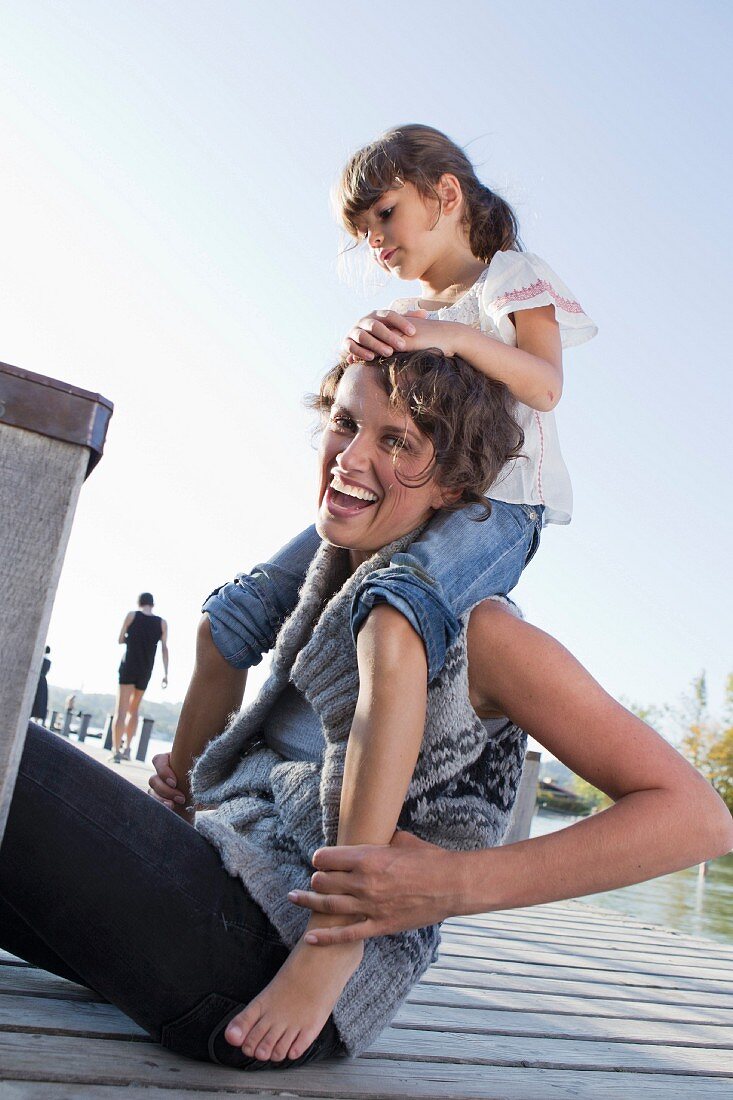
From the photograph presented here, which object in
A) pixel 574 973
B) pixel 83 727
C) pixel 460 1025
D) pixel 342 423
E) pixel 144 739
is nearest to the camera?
pixel 342 423

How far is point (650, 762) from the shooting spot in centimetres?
157

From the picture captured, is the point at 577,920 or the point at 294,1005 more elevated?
the point at 294,1005

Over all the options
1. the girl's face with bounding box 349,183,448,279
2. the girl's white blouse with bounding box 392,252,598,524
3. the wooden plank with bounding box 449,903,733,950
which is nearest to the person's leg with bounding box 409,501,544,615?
the girl's white blouse with bounding box 392,252,598,524

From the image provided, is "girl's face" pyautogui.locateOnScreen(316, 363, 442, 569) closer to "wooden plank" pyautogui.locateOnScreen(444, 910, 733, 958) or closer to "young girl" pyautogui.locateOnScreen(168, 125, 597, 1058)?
"young girl" pyautogui.locateOnScreen(168, 125, 597, 1058)

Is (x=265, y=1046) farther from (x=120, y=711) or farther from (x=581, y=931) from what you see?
(x=120, y=711)

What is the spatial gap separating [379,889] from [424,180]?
200cm

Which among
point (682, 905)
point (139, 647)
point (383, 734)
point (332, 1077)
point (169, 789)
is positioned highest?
point (383, 734)

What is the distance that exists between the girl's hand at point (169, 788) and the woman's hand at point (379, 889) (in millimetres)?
799

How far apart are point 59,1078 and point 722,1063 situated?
1.53 m

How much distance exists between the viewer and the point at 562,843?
1.54 m

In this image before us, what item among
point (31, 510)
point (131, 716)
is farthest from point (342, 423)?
point (131, 716)

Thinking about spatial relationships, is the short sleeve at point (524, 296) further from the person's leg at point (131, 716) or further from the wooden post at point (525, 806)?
the person's leg at point (131, 716)

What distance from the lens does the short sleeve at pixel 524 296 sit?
248cm

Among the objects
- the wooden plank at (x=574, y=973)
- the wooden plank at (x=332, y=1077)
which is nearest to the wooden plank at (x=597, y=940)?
the wooden plank at (x=574, y=973)
